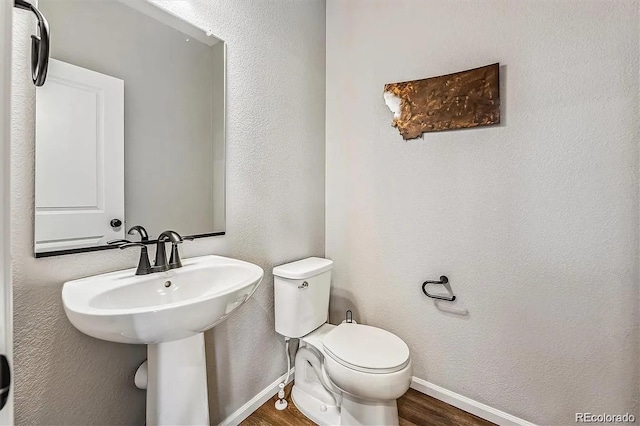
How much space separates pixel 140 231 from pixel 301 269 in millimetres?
790

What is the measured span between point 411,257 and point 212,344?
1.15 metres

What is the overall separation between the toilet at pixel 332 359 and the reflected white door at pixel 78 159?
840 mm

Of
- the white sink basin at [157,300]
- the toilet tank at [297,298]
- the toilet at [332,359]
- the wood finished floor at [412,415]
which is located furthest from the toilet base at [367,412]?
the white sink basin at [157,300]

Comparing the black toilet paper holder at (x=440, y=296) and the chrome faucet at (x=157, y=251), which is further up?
the chrome faucet at (x=157, y=251)

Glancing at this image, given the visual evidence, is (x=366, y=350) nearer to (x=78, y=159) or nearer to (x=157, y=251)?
(x=157, y=251)

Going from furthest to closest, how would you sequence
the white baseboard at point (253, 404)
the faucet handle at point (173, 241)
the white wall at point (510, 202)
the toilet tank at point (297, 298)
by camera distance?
1. the toilet tank at point (297, 298)
2. the white baseboard at point (253, 404)
3. the white wall at point (510, 202)
4. the faucet handle at point (173, 241)

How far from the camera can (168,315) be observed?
2.53 ft

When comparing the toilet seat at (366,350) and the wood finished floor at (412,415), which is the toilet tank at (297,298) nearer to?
the toilet seat at (366,350)

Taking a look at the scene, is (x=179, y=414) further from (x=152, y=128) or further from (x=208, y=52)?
(x=208, y=52)

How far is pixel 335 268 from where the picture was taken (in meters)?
2.04

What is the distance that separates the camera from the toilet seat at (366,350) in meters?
1.24

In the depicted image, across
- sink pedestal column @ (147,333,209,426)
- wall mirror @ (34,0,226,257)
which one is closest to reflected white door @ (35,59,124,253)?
wall mirror @ (34,0,226,257)

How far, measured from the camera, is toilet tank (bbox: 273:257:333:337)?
1.55 metres

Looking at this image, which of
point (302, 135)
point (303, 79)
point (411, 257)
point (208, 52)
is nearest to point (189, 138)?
point (208, 52)
